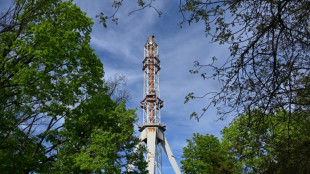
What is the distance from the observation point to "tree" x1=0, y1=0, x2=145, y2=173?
7836mm

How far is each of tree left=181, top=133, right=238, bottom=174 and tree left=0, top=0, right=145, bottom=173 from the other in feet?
26.3

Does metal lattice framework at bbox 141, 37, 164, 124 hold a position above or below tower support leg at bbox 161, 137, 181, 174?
above

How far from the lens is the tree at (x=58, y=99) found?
784 centimetres

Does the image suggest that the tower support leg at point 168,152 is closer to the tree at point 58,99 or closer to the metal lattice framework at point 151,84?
the metal lattice framework at point 151,84

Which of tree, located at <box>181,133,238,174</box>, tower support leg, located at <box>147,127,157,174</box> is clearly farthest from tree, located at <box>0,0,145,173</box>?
tower support leg, located at <box>147,127,157,174</box>

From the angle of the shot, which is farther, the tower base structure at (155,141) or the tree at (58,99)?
the tower base structure at (155,141)

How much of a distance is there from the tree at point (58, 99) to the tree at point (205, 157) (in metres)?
8.03

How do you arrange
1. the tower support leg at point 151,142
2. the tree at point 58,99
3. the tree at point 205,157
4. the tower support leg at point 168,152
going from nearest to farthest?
the tree at point 58,99
the tree at point 205,157
the tower support leg at point 151,142
the tower support leg at point 168,152

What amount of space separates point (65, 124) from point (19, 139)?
5.75 ft

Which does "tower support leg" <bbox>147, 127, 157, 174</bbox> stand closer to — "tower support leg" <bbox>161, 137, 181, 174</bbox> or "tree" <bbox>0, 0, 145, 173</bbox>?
"tower support leg" <bbox>161, 137, 181, 174</bbox>

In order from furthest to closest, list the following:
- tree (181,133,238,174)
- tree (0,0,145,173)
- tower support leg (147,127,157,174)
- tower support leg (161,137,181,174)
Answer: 1. tower support leg (161,137,181,174)
2. tower support leg (147,127,157,174)
3. tree (181,133,238,174)
4. tree (0,0,145,173)

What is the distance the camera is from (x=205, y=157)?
18391 mm

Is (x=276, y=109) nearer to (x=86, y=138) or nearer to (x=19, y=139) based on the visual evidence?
(x=86, y=138)

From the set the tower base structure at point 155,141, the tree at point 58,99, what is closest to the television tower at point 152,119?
the tower base structure at point 155,141
